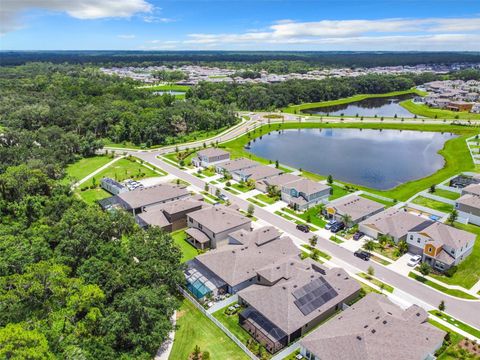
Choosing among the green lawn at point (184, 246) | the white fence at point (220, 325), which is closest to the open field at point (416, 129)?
the green lawn at point (184, 246)

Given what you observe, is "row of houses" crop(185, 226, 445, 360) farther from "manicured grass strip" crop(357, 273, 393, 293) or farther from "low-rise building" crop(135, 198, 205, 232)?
"low-rise building" crop(135, 198, 205, 232)

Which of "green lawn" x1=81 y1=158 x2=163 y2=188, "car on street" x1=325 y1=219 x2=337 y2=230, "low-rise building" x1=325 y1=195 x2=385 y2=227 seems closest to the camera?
"car on street" x1=325 y1=219 x2=337 y2=230

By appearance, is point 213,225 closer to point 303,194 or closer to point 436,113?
point 303,194

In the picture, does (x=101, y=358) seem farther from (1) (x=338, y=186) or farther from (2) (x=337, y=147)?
(2) (x=337, y=147)

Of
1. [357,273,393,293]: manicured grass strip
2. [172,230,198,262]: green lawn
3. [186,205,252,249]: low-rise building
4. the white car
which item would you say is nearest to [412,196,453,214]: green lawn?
the white car

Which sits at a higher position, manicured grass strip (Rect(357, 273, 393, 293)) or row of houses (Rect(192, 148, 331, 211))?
row of houses (Rect(192, 148, 331, 211))

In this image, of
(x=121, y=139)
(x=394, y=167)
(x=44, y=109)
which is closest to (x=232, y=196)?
(x=394, y=167)

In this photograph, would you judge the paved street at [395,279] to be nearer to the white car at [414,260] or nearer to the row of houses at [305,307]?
the white car at [414,260]

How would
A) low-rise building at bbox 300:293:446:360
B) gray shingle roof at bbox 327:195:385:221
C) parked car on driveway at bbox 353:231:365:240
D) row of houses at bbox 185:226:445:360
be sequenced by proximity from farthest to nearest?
gray shingle roof at bbox 327:195:385:221 → parked car on driveway at bbox 353:231:365:240 → row of houses at bbox 185:226:445:360 → low-rise building at bbox 300:293:446:360
